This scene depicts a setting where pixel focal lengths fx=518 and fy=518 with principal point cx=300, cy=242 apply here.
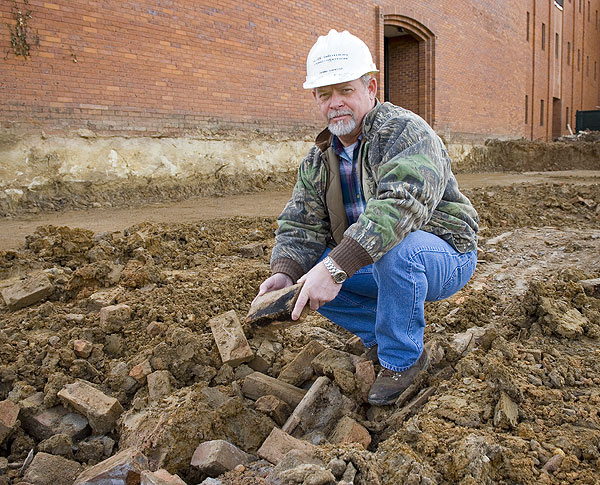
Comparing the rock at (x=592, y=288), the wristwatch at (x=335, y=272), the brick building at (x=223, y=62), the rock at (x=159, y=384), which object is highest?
the brick building at (x=223, y=62)

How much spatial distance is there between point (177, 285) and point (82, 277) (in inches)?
27.6

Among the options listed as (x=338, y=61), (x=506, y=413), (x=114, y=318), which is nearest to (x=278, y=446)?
(x=506, y=413)

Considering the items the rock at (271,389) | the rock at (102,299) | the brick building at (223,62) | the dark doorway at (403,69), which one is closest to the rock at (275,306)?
the rock at (271,389)

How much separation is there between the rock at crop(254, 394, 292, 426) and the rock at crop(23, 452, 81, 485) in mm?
810

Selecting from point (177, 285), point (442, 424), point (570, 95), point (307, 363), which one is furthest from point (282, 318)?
point (570, 95)

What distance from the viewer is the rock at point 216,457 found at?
2.00 metres

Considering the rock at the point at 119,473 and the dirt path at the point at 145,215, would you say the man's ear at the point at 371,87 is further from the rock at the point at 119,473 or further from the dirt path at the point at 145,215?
the dirt path at the point at 145,215

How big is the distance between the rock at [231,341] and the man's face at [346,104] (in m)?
1.20

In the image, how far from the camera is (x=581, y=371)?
2393 millimetres

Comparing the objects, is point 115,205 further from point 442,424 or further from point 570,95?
point 570,95

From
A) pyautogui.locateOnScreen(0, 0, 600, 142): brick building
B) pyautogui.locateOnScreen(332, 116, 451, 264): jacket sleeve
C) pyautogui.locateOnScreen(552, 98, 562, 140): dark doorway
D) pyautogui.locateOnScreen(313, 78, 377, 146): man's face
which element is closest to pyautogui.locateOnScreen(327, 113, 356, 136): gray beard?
pyautogui.locateOnScreen(313, 78, 377, 146): man's face

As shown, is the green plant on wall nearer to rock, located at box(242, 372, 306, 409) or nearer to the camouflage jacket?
the camouflage jacket

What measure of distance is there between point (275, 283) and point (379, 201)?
2.42ft

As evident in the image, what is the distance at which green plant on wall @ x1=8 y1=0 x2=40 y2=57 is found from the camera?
23.1 ft
